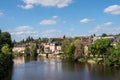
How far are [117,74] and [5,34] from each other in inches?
1861

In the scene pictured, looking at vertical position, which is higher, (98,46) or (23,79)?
(98,46)

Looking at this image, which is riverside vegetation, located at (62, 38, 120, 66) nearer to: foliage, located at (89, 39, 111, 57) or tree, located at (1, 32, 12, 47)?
foliage, located at (89, 39, 111, 57)

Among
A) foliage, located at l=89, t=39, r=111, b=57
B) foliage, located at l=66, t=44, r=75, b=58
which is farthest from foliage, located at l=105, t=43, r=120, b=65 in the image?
foliage, located at l=66, t=44, r=75, b=58

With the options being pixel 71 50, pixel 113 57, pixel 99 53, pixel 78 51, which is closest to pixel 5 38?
pixel 71 50

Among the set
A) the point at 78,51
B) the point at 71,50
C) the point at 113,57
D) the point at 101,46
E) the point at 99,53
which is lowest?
the point at 113,57

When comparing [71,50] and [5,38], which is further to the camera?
[5,38]

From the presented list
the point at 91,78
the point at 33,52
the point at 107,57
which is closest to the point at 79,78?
the point at 91,78

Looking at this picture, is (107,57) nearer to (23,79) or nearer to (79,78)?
(79,78)

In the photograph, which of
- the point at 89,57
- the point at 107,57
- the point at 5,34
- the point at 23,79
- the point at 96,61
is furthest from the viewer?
the point at 5,34

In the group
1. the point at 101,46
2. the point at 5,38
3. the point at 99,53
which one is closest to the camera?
the point at 101,46

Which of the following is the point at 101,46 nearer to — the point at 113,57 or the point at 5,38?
the point at 113,57

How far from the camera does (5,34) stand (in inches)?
3374

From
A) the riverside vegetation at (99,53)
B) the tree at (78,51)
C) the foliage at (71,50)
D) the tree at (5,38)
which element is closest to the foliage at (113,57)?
the riverside vegetation at (99,53)

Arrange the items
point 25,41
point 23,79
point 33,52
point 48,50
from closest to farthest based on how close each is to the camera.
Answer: point 23,79
point 33,52
point 48,50
point 25,41
